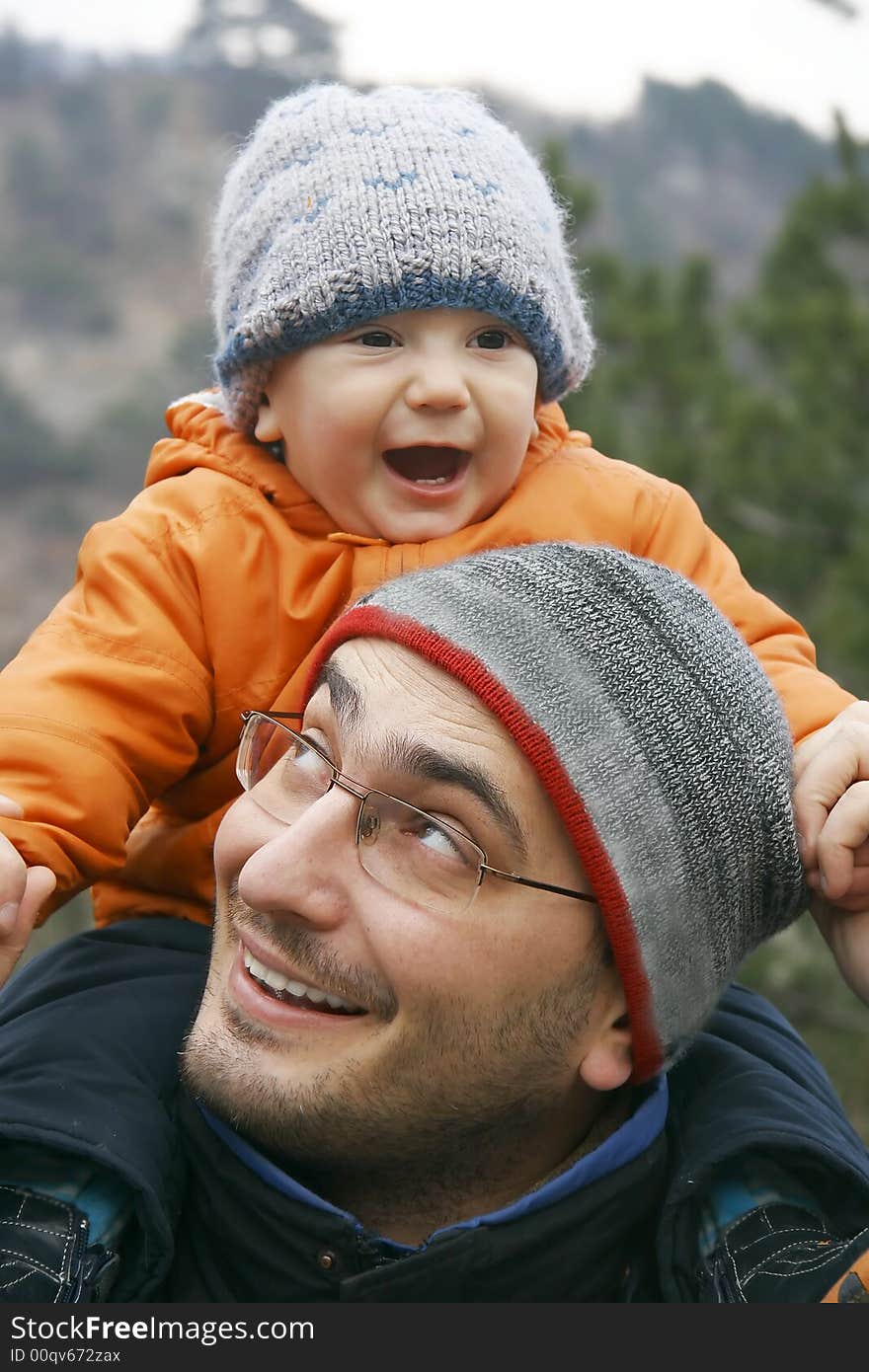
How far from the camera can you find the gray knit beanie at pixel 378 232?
2420 mm

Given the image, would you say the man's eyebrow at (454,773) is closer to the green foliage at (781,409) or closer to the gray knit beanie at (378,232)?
the gray knit beanie at (378,232)

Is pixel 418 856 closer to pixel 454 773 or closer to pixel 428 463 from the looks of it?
pixel 454 773

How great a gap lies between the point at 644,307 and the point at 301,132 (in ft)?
19.1

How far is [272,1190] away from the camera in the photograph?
6.88 feet

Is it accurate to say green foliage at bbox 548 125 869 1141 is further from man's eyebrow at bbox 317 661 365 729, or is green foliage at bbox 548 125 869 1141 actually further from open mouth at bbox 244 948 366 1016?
open mouth at bbox 244 948 366 1016

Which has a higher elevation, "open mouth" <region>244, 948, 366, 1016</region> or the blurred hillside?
"open mouth" <region>244, 948, 366, 1016</region>

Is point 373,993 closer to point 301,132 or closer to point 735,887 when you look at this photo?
point 735,887

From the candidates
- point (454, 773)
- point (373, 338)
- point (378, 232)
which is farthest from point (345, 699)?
point (378, 232)

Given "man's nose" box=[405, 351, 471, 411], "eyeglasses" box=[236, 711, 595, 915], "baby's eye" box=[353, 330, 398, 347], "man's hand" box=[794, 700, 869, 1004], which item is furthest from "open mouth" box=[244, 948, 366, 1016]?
"baby's eye" box=[353, 330, 398, 347]


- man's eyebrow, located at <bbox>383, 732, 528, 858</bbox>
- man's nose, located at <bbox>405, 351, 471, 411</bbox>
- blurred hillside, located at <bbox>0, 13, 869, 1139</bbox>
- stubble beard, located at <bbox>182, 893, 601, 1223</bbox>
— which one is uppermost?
man's nose, located at <bbox>405, 351, 471, 411</bbox>

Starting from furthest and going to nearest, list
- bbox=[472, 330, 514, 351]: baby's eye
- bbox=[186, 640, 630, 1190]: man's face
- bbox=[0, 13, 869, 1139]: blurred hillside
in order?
bbox=[0, 13, 869, 1139]: blurred hillside
bbox=[472, 330, 514, 351]: baby's eye
bbox=[186, 640, 630, 1190]: man's face

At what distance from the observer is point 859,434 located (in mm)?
7535

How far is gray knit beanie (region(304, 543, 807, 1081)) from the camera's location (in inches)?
80.6

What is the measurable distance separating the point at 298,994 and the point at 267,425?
41.9 inches
